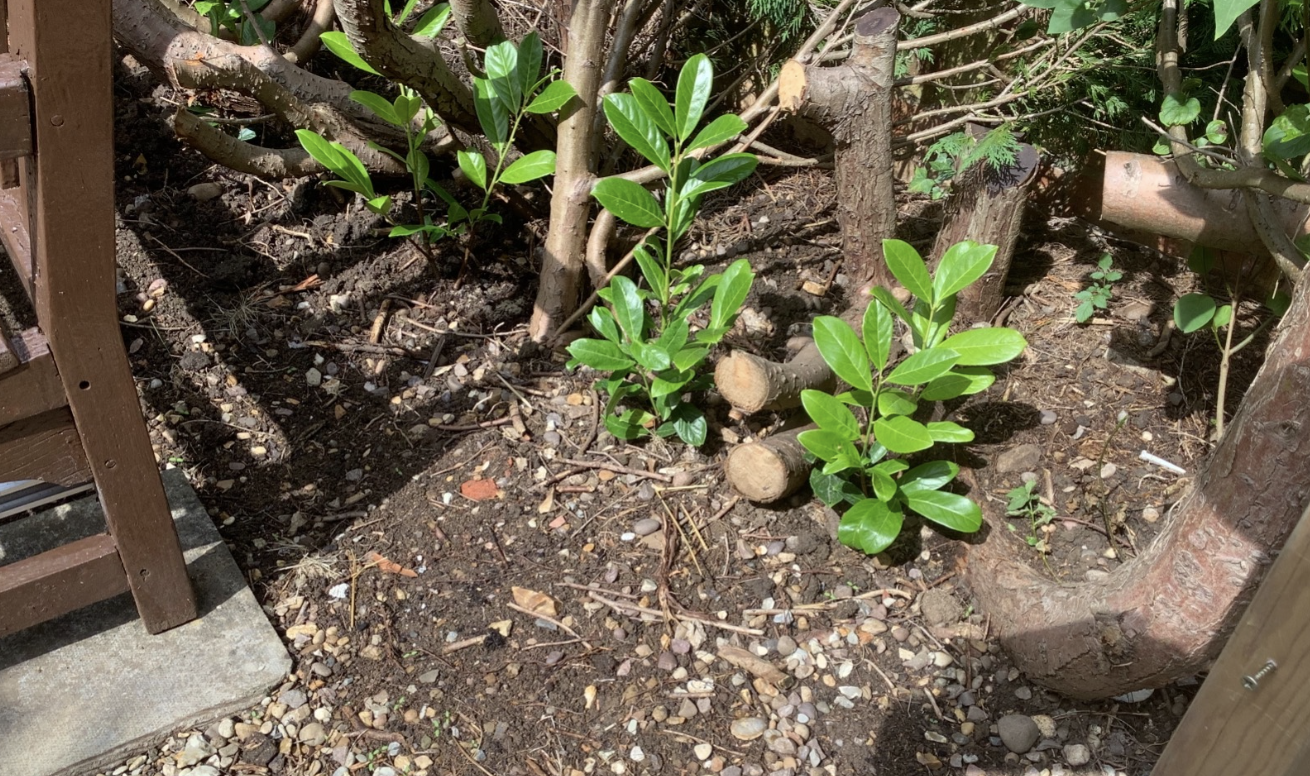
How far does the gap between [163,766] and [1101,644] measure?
74.1 inches

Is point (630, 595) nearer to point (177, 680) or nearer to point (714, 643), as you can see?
point (714, 643)

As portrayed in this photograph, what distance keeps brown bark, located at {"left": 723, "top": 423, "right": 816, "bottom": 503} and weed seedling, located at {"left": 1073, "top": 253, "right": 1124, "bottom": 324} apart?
1.01 meters

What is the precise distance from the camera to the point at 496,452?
2717 millimetres

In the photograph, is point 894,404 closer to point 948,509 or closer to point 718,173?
point 948,509

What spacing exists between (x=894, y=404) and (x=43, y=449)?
1.73 m

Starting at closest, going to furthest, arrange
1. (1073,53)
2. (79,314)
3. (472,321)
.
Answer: (79,314)
(1073,53)
(472,321)

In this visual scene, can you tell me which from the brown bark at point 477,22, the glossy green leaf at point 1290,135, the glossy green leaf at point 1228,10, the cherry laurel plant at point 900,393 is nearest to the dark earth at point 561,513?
the cherry laurel plant at point 900,393

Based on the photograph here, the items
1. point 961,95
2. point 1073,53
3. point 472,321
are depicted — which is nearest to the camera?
point 1073,53

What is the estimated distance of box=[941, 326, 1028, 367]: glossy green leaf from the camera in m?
2.16

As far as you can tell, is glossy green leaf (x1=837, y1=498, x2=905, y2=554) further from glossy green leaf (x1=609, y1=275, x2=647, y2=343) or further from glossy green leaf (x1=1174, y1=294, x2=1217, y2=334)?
glossy green leaf (x1=1174, y1=294, x2=1217, y2=334)

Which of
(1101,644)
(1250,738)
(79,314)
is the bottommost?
(1101,644)

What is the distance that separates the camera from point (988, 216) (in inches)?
109

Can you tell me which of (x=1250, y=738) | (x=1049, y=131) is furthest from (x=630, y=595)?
(x=1049, y=131)

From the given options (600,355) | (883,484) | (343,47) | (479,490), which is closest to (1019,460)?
(883,484)
